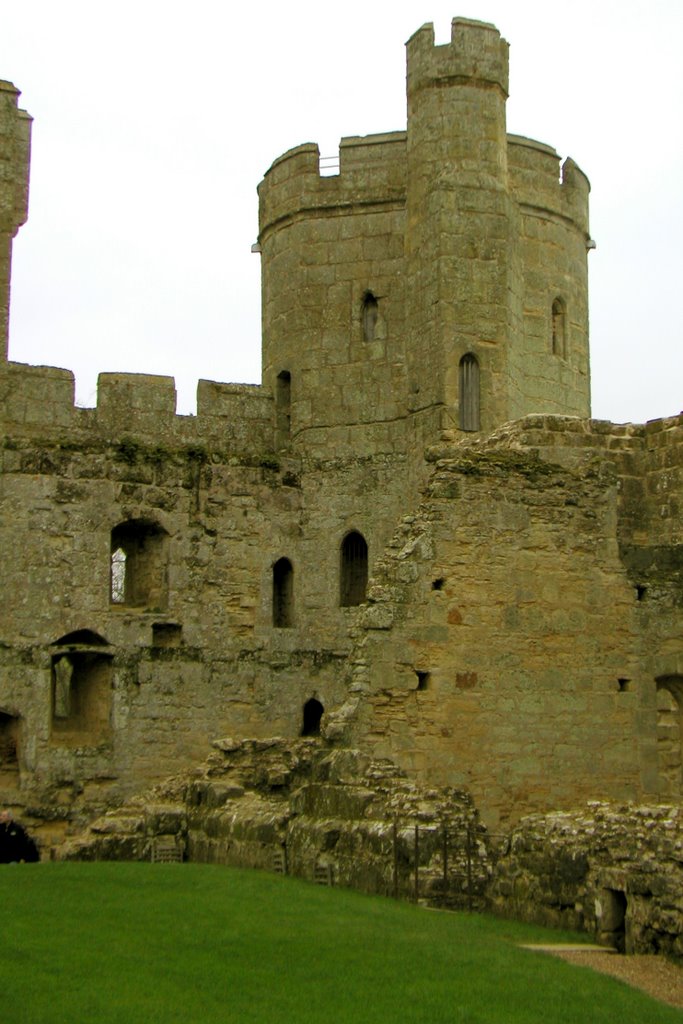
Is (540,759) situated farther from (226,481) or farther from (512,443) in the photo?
(226,481)

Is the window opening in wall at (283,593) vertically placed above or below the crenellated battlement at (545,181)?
below

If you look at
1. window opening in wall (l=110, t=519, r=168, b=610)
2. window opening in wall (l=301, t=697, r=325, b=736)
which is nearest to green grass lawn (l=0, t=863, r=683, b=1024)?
window opening in wall (l=110, t=519, r=168, b=610)

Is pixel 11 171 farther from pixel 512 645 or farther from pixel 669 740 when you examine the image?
pixel 669 740

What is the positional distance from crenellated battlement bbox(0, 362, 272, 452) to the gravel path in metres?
12.7

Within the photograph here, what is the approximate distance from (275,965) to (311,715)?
12751 millimetres

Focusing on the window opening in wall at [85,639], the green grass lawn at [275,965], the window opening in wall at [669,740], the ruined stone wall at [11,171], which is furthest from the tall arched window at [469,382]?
the green grass lawn at [275,965]

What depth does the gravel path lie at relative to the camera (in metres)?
11.7

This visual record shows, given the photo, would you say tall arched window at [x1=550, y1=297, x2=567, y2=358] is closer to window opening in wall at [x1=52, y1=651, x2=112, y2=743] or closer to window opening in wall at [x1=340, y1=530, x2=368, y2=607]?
window opening in wall at [x1=340, y1=530, x2=368, y2=607]

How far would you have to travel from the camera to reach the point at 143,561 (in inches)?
949

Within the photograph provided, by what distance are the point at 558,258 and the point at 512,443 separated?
27.0ft

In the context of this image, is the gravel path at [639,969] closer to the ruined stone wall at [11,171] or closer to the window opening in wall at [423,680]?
the window opening in wall at [423,680]

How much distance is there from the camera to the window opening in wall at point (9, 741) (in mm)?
22484

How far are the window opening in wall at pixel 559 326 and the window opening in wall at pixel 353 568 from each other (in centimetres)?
410

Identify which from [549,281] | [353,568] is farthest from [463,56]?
[353,568]
